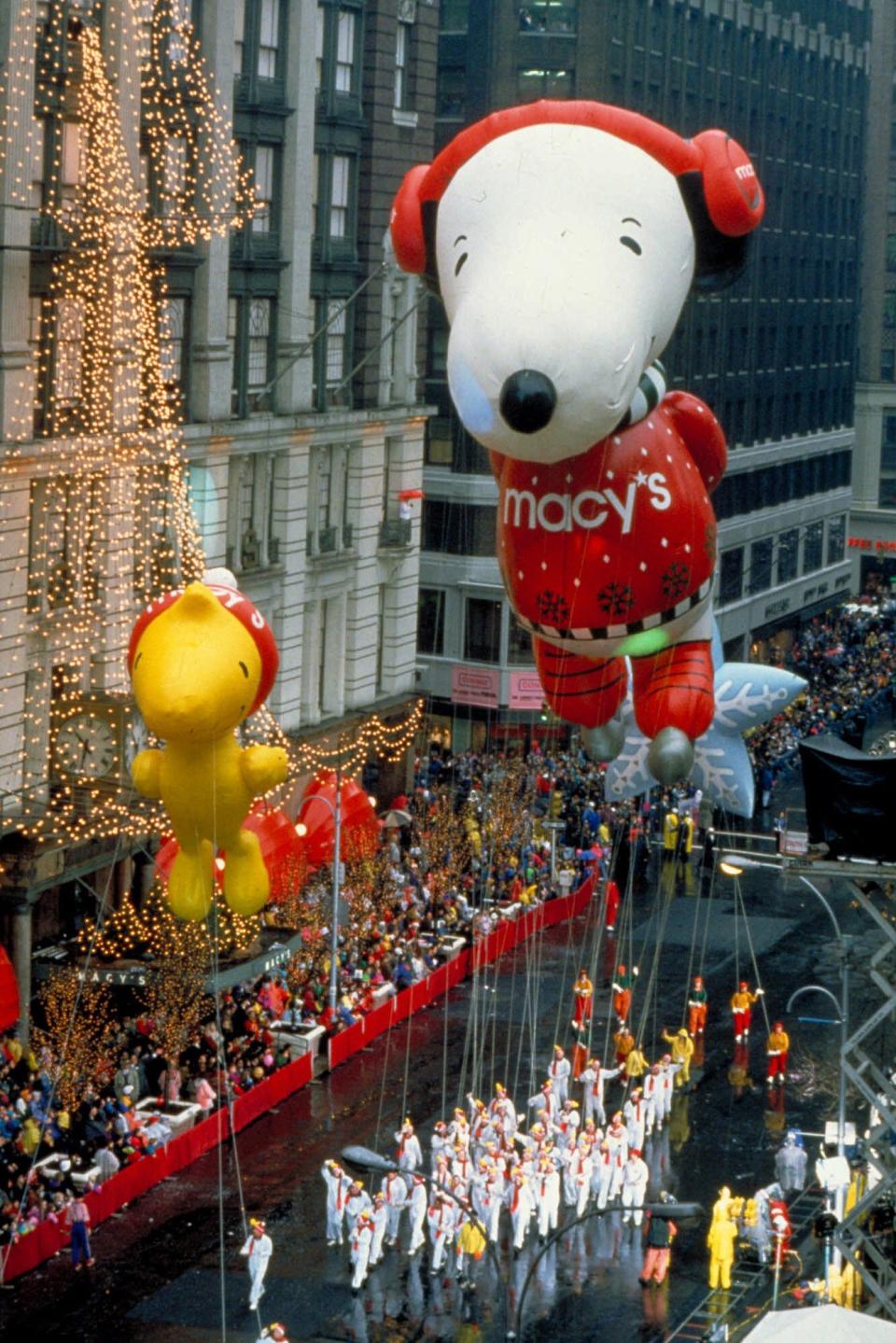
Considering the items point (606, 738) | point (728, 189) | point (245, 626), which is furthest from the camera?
point (606, 738)

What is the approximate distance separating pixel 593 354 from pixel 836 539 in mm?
83006

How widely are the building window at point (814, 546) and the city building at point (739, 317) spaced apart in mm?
168

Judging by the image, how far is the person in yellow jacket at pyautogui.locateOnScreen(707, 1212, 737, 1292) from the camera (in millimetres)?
36656

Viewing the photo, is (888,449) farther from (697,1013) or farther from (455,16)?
(697,1013)

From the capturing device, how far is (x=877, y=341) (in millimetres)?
114750

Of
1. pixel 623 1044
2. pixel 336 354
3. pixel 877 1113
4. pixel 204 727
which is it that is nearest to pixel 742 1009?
pixel 623 1044

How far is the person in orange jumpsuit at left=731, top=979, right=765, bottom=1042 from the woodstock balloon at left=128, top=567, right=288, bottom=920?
85.5ft

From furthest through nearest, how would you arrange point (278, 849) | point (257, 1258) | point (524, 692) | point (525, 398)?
point (524, 692) < point (278, 849) < point (257, 1258) < point (525, 398)

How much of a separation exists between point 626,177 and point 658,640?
3988mm

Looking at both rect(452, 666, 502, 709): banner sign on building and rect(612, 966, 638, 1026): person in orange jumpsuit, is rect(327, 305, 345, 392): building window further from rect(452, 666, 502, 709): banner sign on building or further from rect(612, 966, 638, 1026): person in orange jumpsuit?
rect(612, 966, 638, 1026): person in orange jumpsuit

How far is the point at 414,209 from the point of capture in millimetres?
20125

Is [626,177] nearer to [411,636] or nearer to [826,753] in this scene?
[826,753]

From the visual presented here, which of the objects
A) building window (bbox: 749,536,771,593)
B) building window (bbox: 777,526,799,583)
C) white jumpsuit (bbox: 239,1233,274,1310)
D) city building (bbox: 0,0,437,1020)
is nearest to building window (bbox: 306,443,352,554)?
city building (bbox: 0,0,437,1020)

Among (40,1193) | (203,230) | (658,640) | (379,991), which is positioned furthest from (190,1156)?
(658,640)
